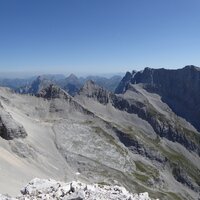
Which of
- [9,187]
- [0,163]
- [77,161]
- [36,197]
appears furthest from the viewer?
[77,161]

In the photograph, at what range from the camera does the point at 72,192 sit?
32844 mm

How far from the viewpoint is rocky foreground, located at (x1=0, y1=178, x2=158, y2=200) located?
31250mm

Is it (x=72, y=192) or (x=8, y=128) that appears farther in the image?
(x=8, y=128)

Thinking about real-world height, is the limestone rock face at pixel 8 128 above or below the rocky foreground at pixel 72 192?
below

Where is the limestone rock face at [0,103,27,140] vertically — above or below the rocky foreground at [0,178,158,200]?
below

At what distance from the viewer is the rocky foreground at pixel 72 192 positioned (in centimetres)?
3125

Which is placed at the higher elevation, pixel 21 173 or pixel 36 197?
pixel 36 197

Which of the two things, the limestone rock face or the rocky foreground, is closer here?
the rocky foreground

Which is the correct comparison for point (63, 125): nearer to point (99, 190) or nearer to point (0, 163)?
point (0, 163)

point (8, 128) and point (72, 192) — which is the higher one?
point (72, 192)

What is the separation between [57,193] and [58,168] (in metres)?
96.9

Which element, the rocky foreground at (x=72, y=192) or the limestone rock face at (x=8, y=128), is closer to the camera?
the rocky foreground at (x=72, y=192)

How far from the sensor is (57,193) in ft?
108

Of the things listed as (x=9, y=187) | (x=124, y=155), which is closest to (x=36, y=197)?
(x=9, y=187)
